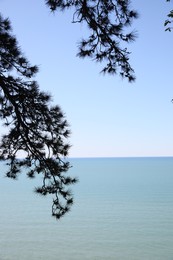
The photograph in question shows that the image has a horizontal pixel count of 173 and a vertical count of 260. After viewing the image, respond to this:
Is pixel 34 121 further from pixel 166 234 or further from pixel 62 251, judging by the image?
pixel 166 234

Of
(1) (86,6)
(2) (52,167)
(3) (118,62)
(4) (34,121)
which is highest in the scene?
(1) (86,6)

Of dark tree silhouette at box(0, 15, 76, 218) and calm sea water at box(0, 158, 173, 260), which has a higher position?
dark tree silhouette at box(0, 15, 76, 218)

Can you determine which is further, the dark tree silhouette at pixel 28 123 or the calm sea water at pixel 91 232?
the calm sea water at pixel 91 232

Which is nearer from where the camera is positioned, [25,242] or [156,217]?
[25,242]

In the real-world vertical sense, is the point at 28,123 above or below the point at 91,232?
above

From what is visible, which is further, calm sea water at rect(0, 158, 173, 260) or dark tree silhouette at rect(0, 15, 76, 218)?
calm sea water at rect(0, 158, 173, 260)

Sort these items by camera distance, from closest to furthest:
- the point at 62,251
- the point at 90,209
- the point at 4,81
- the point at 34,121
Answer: the point at 4,81 < the point at 34,121 < the point at 62,251 < the point at 90,209

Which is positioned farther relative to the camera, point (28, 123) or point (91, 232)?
point (91, 232)

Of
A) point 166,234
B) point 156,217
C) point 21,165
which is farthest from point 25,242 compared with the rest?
point 21,165

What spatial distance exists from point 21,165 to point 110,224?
75.3ft

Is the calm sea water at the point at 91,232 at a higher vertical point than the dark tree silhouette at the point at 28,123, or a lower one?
lower

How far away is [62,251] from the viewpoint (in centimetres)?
1973

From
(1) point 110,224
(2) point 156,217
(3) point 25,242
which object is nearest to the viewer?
(3) point 25,242

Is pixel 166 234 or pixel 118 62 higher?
→ pixel 118 62
